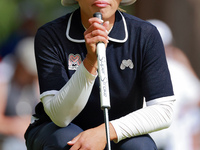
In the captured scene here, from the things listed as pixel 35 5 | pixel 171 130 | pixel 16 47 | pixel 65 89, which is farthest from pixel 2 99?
pixel 65 89

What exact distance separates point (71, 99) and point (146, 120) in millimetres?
335

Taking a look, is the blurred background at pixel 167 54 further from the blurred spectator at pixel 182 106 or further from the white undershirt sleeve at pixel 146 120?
the white undershirt sleeve at pixel 146 120

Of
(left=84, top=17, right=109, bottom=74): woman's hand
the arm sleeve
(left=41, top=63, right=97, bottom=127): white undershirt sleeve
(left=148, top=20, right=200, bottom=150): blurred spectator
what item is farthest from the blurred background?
(left=84, top=17, right=109, bottom=74): woman's hand

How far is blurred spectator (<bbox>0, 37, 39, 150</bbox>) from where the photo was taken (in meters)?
3.81

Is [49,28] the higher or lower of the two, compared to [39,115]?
higher

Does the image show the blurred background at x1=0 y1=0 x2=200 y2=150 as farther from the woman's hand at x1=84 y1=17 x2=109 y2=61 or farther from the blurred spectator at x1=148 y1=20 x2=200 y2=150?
the woman's hand at x1=84 y1=17 x2=109 y2=61

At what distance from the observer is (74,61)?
7.25 feet

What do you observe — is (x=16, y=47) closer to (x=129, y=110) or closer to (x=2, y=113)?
(x=2, y=113)

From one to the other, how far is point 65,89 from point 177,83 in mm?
1991

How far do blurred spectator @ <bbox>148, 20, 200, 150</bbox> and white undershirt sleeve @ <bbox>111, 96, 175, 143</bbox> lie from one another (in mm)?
1614

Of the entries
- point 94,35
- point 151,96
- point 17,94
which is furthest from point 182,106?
point 94,35

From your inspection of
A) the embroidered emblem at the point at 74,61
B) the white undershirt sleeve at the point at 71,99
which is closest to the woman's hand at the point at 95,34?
the white undershirt sleeve at the point at 71,99

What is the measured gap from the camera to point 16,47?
13.1 ft

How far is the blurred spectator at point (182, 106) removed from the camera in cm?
378
